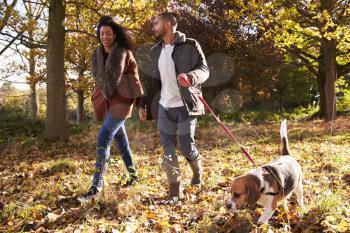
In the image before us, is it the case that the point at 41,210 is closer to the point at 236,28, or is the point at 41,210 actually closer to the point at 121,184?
the point at 121,184

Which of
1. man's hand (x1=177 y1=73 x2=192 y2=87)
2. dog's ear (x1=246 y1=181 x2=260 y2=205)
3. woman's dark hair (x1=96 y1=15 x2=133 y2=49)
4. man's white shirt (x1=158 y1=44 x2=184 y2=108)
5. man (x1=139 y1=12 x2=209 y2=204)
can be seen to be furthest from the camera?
woman's dark hair (x1=96 y1=15 x2=133 y2=49)

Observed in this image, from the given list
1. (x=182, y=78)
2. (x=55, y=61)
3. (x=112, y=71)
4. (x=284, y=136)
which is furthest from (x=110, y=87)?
(x=55, y=61)

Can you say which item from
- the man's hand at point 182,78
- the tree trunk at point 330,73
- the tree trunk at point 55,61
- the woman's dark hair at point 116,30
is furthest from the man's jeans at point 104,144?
the tree trunk at point 330,73

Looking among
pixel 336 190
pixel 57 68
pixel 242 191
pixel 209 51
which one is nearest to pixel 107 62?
pixel 242 191

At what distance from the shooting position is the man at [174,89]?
4.22 metres

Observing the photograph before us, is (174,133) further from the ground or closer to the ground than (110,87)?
closer to the ground

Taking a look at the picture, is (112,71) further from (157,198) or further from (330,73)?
(330,73)

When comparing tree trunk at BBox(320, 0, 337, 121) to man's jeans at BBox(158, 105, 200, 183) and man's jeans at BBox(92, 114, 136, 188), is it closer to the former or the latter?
man's jeans at BBox(158, 105, 200, 183)

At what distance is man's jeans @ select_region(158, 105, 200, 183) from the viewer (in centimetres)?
434

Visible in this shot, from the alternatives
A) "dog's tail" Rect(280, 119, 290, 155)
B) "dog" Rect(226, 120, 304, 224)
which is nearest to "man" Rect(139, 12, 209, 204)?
"dog's tail" Rect(280, 119, 290, 155)

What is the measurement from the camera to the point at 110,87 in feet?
14.6

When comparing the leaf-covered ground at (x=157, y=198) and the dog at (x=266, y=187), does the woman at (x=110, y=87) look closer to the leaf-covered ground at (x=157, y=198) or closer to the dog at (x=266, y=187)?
the leaf-covered ground at (x=157, y=198)

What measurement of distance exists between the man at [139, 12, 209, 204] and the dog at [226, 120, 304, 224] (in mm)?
1184

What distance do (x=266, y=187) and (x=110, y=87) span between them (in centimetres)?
226
